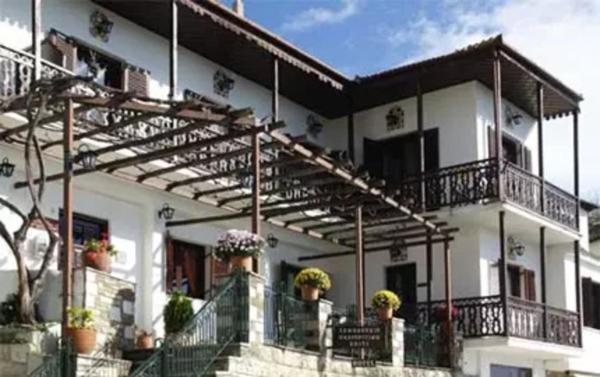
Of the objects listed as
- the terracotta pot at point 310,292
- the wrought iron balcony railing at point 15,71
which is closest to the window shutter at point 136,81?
the wrought iron balcony railing at point 15,71

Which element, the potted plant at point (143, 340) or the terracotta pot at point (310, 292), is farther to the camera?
the terracotta pot at point (310, 292)

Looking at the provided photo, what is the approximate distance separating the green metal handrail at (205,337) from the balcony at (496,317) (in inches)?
340

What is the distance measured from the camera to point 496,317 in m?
22.2

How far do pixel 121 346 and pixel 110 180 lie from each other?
3427 millimetres

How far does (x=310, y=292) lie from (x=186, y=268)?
399 cm

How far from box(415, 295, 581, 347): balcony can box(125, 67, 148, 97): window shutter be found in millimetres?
7611

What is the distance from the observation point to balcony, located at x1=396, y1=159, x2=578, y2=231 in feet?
73.8

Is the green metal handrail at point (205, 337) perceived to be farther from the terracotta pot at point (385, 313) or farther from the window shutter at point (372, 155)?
the window shutter at point (372, 155)

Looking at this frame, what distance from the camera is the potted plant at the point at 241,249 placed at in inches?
565

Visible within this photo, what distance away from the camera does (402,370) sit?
18.8 m

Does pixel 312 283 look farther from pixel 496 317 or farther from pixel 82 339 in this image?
pixel 496 317

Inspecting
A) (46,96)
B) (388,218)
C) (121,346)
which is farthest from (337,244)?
(46,96)

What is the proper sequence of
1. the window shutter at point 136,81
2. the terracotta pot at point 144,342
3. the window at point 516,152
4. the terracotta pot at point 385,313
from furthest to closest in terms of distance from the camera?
1. the window at point 516,152
2. the window shutter at point 136,81
3. the terracotta pot at point 385,313
4. the terracotta pot at point 144,342

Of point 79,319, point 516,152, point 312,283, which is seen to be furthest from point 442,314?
point 79,319
